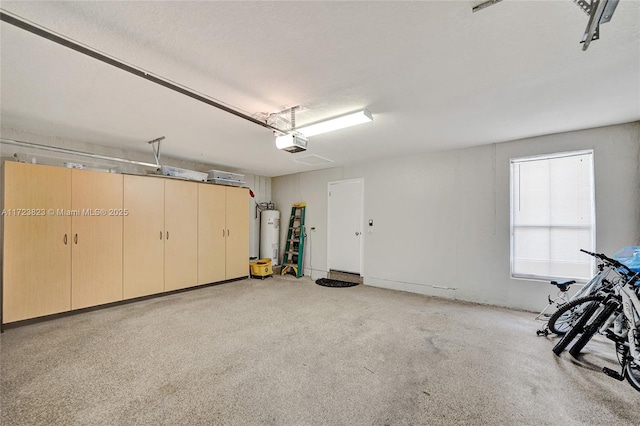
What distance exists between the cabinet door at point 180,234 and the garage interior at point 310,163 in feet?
0.16

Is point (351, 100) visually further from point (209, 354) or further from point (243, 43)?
point (209, 354)

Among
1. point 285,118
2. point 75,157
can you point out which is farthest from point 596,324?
point 75,157

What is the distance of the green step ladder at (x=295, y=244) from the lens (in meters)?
6.12

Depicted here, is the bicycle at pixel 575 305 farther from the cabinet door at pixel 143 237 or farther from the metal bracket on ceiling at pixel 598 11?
the cabinet door at pixel 143 237

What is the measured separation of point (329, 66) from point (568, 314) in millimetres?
3525

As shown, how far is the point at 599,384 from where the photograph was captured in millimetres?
2023

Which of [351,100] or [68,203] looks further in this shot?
[68,203]

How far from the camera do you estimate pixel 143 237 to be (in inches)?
163

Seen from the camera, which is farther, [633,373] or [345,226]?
[345,226]

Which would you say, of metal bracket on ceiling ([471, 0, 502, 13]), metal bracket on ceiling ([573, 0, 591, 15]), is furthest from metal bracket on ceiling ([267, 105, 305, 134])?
metal bracket on ceiling ([573, 0, 591, 15])

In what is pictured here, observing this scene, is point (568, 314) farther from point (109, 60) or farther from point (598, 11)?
point (109, 60)

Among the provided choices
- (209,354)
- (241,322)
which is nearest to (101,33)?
(209,354)

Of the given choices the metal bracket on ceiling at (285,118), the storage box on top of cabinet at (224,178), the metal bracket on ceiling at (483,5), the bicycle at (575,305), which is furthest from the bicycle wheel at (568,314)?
the storage box on top of cabinet at (224,178)

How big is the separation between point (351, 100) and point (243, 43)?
116 cm
